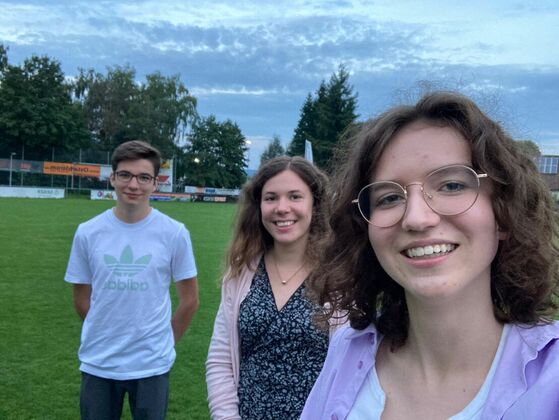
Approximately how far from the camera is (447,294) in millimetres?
1302

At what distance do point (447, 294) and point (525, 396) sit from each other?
0.93ft

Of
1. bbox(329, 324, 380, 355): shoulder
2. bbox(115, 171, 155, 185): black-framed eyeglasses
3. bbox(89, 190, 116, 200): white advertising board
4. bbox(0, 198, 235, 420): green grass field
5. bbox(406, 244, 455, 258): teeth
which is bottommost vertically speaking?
bbox(89, 190, 116, 200): white advertising board

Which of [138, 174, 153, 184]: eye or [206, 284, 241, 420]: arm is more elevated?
[138, 174, 153, 184]: eye

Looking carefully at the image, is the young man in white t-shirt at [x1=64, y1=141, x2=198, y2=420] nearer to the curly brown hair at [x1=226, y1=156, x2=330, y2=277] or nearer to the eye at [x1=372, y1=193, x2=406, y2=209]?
the curly brown hair at [x1=226, y1=156, x2=330, y2=277]

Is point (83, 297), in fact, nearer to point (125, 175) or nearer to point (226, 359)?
point (125, 175)

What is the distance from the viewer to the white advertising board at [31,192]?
4528 cm

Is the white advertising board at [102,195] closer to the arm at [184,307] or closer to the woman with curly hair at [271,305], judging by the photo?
the arm at [184,307]

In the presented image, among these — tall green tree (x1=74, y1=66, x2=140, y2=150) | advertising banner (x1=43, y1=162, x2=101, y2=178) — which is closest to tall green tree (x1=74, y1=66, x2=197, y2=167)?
tall green tree (x1=74, y1=66, x2=140, y2=150)

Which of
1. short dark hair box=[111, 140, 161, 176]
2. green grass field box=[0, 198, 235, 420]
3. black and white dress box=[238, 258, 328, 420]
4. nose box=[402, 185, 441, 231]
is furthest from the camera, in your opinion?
green grass field box=[0, 198, 235, 420]

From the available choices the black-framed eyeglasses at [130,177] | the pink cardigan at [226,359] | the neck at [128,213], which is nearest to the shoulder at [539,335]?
the pink cardigan at [226,359]

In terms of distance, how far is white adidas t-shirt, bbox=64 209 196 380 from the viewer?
11.2 ft

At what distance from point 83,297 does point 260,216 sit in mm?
1749

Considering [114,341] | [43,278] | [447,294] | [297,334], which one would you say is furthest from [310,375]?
[43,278]

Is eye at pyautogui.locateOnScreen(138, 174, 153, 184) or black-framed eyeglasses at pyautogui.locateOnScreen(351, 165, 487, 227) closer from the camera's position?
black-framed eyeglasses at pyautogui.locateOnScreen(351, 165, 487, 227)
